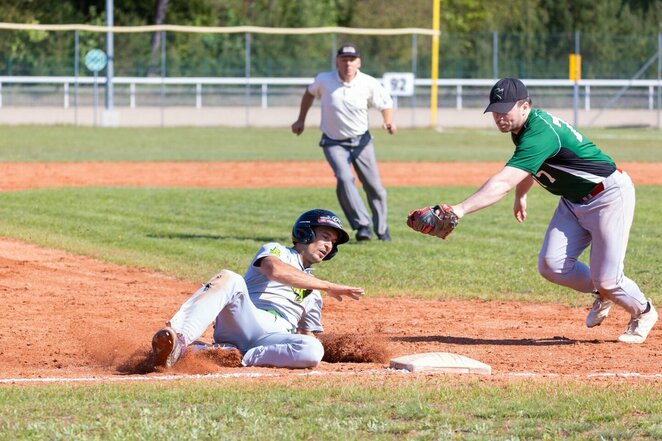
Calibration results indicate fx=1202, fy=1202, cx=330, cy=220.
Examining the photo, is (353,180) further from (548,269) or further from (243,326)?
(243,326)

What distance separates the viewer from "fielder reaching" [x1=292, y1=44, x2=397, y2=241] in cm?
1369

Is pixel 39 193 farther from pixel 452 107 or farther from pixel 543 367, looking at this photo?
pixel 452 107

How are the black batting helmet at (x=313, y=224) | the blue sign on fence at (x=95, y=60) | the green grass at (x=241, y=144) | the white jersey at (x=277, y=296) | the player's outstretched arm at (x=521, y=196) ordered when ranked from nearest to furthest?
1. the black batting helmet at (x=313, y=224)
2. the white jersey at (x=277, y=296)
3. the player's outstretched arm at (x=521, y=196)
4. the green grass at (x=241, y=144)
5. the blue sign on fence at (x=95, y=60)

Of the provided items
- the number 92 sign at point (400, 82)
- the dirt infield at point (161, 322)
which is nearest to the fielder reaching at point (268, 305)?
the dirt infield at point (161, 322)

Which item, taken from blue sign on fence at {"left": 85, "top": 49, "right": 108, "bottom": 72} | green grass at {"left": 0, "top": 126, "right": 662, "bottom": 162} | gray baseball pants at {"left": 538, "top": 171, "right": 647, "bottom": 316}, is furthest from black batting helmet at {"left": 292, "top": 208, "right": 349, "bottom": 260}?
blue sign on fence at {"left": 85, "top": 49, "right": 108, "bottom": 72}

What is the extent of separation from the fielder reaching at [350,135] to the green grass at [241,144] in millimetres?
11792

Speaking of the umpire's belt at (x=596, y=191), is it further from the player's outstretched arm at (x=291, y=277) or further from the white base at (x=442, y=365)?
the player's outstretched arm at (x=291, y=277)

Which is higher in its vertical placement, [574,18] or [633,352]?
[574,18]

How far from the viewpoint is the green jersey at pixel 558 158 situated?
23.9 ft

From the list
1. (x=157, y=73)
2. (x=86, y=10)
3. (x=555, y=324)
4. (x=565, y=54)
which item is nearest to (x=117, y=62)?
(x=157, y=73)

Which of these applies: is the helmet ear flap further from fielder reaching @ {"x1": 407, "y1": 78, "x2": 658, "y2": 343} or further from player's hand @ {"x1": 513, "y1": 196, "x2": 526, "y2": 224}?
player's hand @ {"x1": 513, "y1": 196, "x2": 526, "y2": 224}

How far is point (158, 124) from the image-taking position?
4028cm

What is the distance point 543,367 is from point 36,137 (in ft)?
84.7

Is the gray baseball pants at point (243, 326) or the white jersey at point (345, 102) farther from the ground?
the white jersey at point (345, 102)
